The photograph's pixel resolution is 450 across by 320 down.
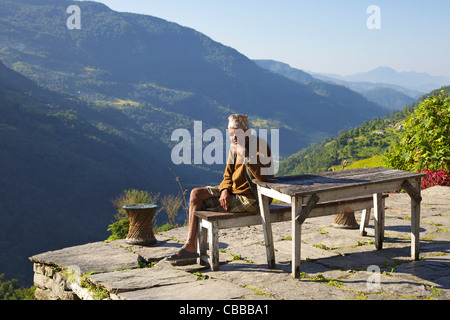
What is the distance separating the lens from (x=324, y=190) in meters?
3.91

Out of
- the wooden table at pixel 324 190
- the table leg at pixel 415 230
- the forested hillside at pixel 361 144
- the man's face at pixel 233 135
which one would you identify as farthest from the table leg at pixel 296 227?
the forested hillside at pixel 361 144

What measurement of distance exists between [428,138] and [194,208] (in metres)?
7.09

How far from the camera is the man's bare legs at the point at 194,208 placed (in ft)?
14.8

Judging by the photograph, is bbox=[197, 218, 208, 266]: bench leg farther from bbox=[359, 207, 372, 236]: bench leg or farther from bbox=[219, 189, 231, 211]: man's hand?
bbox=[359, 207, 372, 236]: bench leg

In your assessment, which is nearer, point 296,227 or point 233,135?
point 296,227

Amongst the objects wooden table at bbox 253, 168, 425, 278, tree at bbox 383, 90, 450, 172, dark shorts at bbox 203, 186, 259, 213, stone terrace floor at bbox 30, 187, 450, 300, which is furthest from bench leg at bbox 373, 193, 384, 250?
tree at bbox 383, 90, 450, 172

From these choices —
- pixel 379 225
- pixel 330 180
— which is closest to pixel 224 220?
pixel 330 180

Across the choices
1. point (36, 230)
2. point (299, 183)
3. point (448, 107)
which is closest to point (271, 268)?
point (299, 183)

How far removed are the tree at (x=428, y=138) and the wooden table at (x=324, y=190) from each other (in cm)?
517

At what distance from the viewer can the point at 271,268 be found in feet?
14.3

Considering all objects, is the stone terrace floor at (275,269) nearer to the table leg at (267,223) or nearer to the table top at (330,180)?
the table leg at (267,223)

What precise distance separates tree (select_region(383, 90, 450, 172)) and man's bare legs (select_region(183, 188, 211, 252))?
6774mm

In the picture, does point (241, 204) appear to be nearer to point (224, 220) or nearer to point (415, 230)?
point (224, 220)

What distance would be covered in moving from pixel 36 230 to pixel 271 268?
226ft
